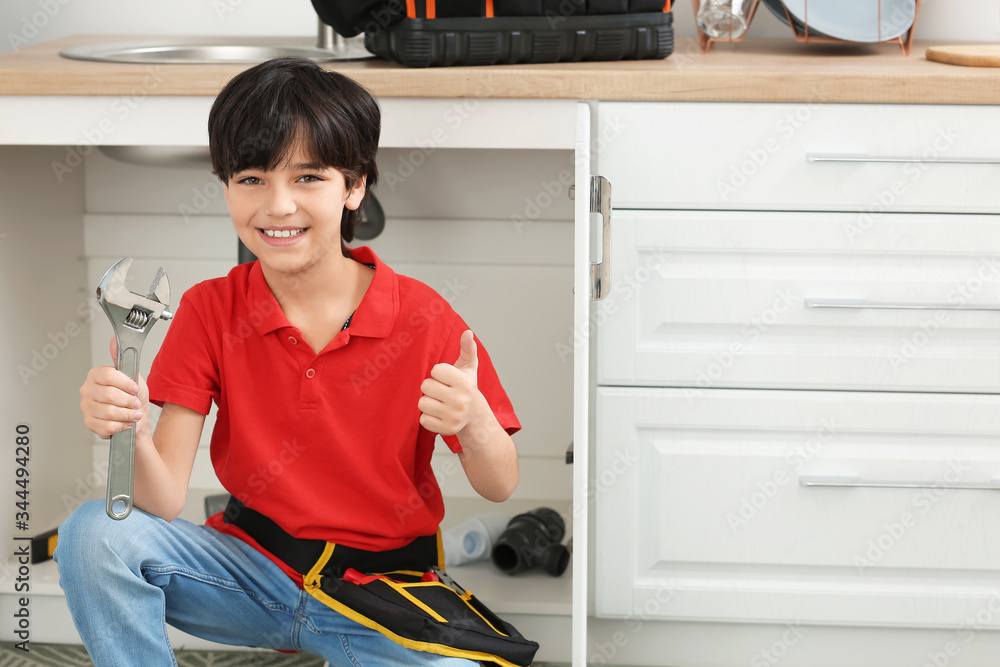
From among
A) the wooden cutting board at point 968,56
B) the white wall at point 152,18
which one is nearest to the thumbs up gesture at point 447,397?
the wooden cutting board at point 968,56

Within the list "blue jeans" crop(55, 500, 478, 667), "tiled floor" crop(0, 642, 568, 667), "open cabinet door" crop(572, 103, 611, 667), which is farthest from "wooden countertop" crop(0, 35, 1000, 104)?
"tiled floor" crop(0, 642, 568, 667)

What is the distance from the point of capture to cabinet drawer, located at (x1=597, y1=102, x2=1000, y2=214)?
109 cm

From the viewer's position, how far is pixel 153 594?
91 cm

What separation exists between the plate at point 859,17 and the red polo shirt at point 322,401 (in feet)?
2.43

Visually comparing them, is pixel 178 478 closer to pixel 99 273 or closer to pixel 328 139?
pixel 328 139

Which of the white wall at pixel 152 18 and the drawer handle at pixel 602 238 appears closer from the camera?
the drawer handle at pixel 602 238

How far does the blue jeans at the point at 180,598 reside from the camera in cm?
89

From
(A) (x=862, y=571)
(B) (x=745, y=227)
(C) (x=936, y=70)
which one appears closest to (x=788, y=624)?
(A) (x=862, y=571)

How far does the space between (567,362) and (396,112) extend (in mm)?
617

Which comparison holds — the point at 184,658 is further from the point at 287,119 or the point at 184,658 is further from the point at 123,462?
the point at 287,119

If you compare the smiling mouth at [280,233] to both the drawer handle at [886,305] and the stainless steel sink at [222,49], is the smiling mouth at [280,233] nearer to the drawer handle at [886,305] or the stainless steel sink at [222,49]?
the stainless steel sink at [222,49]

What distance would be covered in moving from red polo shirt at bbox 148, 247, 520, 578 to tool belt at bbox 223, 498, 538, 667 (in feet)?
0.05

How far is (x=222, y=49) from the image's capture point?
58.9 inches

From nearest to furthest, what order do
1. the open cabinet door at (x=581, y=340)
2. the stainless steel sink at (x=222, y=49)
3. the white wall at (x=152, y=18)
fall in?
the open cabinet door at (x=581, y=340), the stainless steel sink at (x=222, y=49), the white wall at (x=152, y=18)
